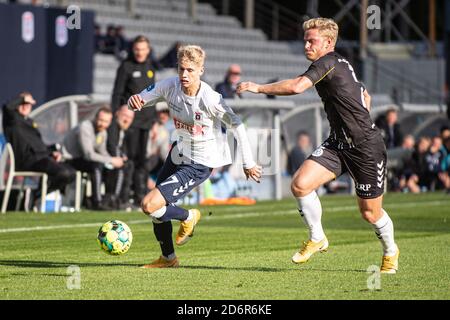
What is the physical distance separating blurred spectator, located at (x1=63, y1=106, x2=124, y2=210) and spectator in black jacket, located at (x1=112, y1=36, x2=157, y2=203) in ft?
1.10

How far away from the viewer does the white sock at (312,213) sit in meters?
10.8

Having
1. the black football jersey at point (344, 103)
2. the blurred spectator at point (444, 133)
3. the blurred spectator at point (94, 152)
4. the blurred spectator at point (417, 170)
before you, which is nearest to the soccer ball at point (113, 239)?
the black football jersey at point (344, 103)

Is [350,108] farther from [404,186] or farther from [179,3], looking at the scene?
[179,3]

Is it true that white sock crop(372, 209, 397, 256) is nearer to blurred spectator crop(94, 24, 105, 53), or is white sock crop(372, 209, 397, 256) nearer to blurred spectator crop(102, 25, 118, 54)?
blurred spectator crop(94, 24, 105, 53)

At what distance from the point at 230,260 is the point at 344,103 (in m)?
2.10

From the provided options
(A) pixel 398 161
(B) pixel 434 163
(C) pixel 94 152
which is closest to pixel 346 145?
(C) pixel 94 152

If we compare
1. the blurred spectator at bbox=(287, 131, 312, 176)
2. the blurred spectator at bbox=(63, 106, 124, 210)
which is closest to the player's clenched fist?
the blurred spectator at bbox=(63, 106, 124, 210)

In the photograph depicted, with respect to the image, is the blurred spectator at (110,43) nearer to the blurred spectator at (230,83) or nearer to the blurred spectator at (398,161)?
the blurred spectator at (230,83)

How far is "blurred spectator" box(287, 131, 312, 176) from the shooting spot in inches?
896

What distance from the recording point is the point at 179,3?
31719 millimetres

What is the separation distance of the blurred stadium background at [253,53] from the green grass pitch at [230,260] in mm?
4141
